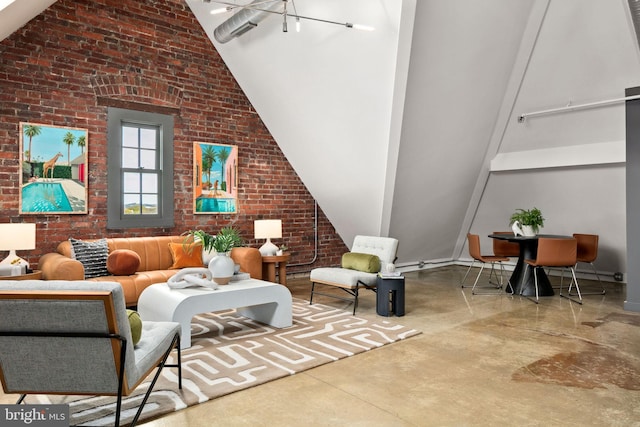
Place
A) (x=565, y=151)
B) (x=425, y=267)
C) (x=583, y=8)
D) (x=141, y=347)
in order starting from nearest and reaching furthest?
(x=141, y=347) < (x=583, y=8) < (x=565, y=151) < (x=425, y=267)

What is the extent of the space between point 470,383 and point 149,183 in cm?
504

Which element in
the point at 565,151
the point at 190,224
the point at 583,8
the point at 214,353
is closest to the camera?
the point at 214,353

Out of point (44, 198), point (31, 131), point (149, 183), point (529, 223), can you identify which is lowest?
point (529, 223)

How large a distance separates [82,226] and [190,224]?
1.47 metres

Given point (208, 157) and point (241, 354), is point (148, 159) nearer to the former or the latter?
point (208, 157)

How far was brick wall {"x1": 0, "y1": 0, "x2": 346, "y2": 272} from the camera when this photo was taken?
5.36 metres

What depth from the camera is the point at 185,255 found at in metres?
5.95

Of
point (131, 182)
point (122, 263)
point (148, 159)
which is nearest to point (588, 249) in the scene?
point (122, 263)

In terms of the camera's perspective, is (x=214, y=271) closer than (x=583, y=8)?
Yes

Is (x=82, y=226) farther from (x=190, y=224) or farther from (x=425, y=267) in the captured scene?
(x=425, y=267)

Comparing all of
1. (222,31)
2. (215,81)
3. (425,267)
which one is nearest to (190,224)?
(215,81)

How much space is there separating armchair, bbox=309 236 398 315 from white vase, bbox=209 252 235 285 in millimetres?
1373

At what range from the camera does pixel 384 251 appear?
18.9 feet

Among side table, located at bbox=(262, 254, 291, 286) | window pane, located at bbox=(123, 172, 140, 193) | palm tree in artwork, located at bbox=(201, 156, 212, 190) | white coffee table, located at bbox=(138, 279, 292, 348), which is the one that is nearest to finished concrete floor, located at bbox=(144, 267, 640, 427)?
white coffee table, located at bbox=(138, 279, 292, 348)
